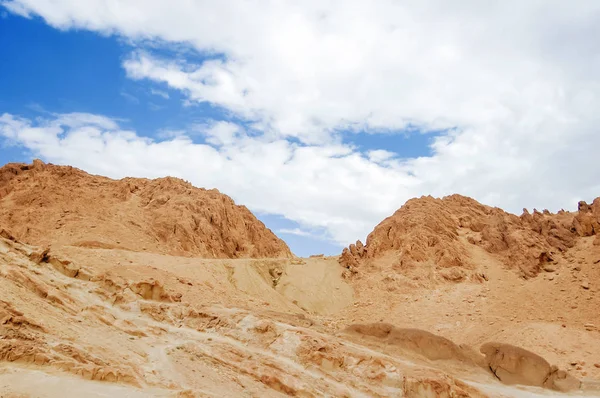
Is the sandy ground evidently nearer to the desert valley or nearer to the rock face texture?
the desert valley

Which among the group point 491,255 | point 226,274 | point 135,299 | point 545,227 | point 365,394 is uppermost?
point 545,227

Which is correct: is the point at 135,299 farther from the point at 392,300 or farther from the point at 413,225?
the point at 413,225

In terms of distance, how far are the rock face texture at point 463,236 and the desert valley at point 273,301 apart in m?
0.10

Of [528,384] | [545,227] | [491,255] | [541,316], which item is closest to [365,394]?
[528,384]

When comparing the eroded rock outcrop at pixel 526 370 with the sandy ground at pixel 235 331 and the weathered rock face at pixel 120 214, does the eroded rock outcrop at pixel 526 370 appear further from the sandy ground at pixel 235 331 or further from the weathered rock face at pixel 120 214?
the weathered rock face at pixel 120 214

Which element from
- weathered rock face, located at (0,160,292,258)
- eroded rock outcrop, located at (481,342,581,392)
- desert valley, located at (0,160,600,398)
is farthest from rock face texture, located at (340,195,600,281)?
weathered rock face, located at (0,160,292,258)

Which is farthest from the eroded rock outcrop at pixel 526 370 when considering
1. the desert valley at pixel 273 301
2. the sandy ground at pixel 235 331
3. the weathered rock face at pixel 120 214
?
the weathered rock face at pixel 120 214

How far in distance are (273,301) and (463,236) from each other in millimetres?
12835

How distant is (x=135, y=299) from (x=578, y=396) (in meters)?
15.0

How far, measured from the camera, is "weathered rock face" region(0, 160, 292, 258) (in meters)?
31.0

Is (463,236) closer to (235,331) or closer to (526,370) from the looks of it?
(526,370)

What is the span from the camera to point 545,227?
2994 cm

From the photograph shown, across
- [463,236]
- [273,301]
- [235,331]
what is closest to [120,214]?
[273,301]

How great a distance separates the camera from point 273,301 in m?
27.1
